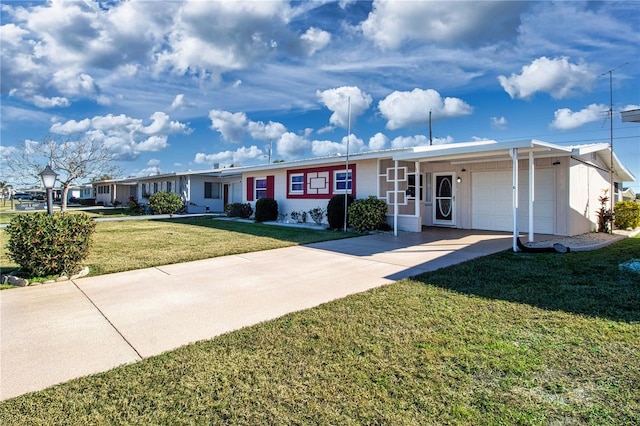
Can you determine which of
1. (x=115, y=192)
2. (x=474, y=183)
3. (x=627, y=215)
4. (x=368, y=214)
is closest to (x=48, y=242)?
(x=368, y=214)

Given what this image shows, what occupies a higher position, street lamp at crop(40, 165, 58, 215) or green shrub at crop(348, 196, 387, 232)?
street lamp at crop(40, 165, 58, 215)

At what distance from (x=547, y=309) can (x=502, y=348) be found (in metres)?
1.43

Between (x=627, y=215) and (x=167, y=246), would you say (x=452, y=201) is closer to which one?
(x=627, y=215)

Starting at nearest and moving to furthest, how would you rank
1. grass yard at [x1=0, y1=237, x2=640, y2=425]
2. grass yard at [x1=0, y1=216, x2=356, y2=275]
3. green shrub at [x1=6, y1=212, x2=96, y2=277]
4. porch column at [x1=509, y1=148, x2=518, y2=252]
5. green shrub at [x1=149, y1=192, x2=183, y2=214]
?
1. grass yard at [x1=0, y1=237, x2=640, y2=425]
2. green shrub at [x1=6, y1=212, x2=96, y2=277]
3. grass yard at [x1=0, y1=216, x2=356, y2=275]
4. porch column at [x1=509, y1=148, x2=518, y2=252]
5. green shrub at [x1=149, y1=192, x2=183, y2=214]

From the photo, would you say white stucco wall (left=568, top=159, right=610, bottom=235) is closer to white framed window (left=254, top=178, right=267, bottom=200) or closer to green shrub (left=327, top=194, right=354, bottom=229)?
green shrub (left=327, top=194, right=354, bottom=229)

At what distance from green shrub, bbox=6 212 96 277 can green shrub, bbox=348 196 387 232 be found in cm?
815

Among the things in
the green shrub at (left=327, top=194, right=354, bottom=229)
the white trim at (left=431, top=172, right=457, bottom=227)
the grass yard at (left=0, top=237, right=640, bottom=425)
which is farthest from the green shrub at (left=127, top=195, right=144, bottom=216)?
the grass yard at (left=0, top=237, right=640, bottom=425)

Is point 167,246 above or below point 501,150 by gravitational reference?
below

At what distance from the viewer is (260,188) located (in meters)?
18.7

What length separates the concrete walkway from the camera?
127 inches

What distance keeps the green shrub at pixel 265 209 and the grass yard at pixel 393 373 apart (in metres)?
12.5

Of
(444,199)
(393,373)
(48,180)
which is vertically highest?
(48,180)

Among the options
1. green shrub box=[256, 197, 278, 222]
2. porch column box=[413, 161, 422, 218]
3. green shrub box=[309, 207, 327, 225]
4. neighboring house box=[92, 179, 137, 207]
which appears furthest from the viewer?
neighboring house box=[92, 179, 137, 207]

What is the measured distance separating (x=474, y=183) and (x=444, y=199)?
128 cm
